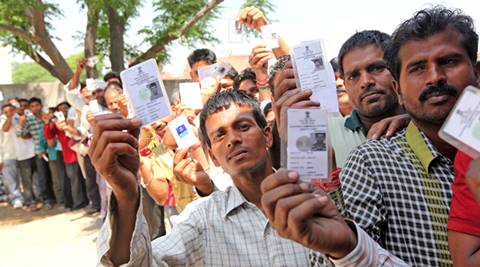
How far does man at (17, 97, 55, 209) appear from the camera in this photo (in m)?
8.02

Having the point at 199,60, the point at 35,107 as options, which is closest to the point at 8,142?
the point at 35,107

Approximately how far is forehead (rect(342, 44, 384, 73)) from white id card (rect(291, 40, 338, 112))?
23.5 inches

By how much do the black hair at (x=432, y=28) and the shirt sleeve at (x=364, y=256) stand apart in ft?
1.87

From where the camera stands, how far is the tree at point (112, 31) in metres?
7.93

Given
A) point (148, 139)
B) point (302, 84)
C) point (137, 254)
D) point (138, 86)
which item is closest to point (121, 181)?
point (137, 254)

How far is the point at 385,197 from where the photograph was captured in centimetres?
126

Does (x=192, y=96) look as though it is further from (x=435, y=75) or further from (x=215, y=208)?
(x=435, y=75)

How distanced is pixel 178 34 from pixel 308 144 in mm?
7706

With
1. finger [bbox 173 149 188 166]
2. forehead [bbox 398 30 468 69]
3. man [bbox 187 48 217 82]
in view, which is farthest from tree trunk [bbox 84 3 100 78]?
forehead [bbox 398 30 468 69]

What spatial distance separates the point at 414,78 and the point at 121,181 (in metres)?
0.84

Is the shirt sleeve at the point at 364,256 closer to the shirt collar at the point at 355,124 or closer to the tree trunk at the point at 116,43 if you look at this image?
the shirt collar at the point at 355,124

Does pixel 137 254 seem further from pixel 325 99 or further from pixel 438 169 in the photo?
pixel 438 169

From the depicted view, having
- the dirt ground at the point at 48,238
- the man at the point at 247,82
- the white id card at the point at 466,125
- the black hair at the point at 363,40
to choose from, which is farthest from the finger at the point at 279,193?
the dirt ground at the point at 48,238

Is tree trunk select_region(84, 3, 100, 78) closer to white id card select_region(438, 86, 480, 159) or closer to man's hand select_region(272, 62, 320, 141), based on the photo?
man's hand select_region(272, 62, 320, 141)
